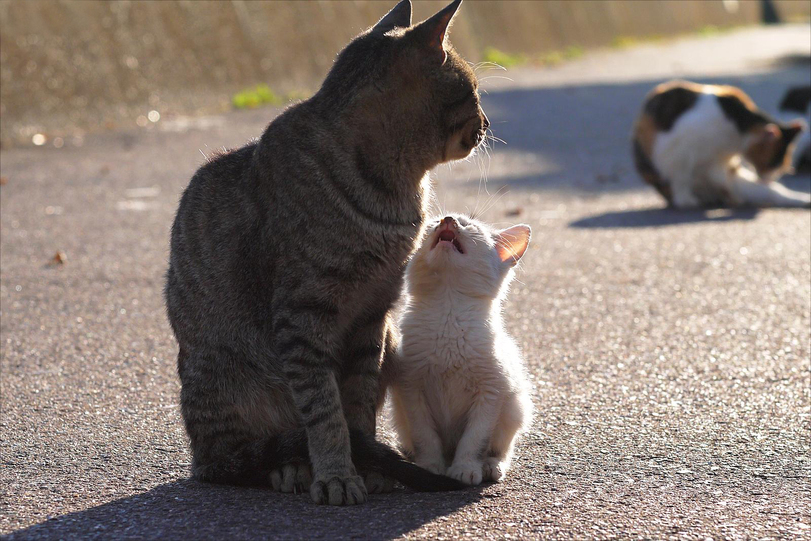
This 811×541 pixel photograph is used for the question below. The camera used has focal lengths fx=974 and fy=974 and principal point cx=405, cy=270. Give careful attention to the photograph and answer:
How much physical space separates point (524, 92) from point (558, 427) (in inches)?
373

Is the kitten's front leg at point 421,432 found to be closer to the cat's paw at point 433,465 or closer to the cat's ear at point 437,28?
the cat's paw at point 433,465

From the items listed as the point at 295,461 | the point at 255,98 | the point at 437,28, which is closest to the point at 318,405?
the point at 295,461

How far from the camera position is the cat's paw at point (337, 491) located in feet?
8.49

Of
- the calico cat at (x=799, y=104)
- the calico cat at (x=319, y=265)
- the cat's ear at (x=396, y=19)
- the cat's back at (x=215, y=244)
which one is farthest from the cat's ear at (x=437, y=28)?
the calico cat at (x=799, y=104)

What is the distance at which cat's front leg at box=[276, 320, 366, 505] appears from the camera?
8.68 ft

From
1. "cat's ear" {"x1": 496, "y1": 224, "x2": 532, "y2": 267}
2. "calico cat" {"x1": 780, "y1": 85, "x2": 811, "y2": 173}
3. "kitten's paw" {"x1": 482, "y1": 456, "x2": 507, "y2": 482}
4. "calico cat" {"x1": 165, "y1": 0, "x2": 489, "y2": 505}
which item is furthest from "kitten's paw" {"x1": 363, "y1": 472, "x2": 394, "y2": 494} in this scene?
"calico cat" {"x1": 780, "y1": 85, "x2": 811, "y2": 173}

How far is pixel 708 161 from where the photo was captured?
23.4 feet

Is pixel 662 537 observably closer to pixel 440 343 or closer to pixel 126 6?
pixel 440 343

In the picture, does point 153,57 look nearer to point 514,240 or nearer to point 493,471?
point 514,240

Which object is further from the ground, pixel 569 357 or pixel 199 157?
pixel 199 157

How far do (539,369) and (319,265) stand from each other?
4.83 feet

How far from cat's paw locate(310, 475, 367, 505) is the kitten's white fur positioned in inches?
200

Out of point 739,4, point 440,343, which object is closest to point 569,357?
point 440,343

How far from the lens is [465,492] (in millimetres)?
2713
